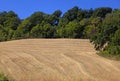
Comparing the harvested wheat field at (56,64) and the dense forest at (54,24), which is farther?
the dense forest at (54,24)

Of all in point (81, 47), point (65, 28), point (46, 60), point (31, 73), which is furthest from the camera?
point (65, 28)

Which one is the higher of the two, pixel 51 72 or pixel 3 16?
pixel 3 16

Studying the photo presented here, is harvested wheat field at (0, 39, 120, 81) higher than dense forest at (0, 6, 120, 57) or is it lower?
lower

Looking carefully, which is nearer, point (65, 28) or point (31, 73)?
point (31, 73)

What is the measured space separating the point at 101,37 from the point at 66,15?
97.7ft

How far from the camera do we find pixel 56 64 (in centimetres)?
3059

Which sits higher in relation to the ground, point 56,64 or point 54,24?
point 54,24

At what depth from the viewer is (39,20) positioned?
6231 centimetres

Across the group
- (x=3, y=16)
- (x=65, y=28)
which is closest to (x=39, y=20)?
(x=65, y=28)

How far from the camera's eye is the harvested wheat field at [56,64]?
2633 cm

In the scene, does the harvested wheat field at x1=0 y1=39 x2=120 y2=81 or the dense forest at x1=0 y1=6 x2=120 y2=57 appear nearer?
the harvested wheat field at x1=0 y1=39 x2=120 y2=81

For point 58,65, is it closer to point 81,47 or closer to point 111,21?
point 111,21

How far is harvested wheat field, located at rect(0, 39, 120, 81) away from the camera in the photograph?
26328mm

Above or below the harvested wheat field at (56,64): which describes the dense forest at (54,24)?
above
